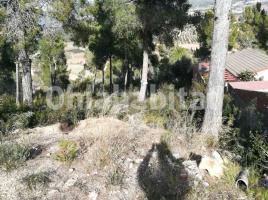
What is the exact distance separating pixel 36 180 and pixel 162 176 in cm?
200

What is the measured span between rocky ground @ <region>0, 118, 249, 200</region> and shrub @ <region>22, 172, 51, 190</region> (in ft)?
0.07

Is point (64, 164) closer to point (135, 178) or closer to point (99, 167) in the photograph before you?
point (99, 167)

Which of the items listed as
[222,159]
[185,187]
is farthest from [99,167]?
[222,159]

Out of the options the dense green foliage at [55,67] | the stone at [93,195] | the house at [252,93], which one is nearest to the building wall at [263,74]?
the house at [252,93]

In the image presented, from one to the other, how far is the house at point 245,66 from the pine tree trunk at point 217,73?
1151 cm

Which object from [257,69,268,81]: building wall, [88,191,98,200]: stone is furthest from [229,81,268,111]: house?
[88,191,98,200]: stone

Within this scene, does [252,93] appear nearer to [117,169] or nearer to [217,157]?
[217,157]

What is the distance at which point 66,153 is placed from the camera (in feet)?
20.5

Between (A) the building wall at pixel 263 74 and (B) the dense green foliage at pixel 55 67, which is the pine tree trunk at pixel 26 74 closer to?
(A) the building wall at pixel 263 74

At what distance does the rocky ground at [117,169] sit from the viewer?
17.4 ft

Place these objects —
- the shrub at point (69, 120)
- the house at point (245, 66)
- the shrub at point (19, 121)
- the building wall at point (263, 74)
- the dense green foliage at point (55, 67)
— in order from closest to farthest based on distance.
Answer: the shrub at point (19, 121)
the shrub at point (69, 120)
the building wall at point (263, 74)
the house at point (245, 66)
the dense green foliage at point (55, 67)

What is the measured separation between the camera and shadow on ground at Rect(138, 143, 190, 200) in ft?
17.4

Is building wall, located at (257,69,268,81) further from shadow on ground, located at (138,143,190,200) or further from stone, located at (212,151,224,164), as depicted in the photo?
shadow on ground, located at (138,143,190,200)

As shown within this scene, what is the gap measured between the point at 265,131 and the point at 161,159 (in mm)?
2036
